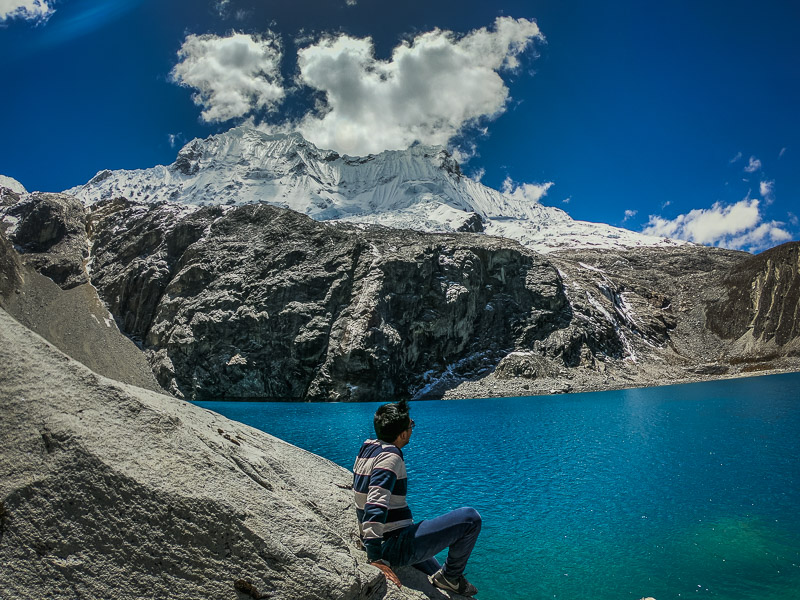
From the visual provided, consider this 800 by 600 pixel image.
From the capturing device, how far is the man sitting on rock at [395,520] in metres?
5.12

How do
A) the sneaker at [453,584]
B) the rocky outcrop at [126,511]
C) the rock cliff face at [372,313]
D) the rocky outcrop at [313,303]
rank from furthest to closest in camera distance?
the rock cliff face at [372,313] → the rocky outcrop at [313,303] → the sneaker at [453,584] → the rocky outcrop at [126,511]

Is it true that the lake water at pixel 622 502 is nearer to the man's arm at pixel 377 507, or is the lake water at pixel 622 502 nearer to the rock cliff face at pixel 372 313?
the man's arm at pixel 377 507

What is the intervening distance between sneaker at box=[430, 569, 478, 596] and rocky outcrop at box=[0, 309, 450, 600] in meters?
1.33

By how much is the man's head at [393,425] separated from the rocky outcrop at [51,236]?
113 m

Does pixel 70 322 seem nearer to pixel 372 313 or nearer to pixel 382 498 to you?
pixel 372 313

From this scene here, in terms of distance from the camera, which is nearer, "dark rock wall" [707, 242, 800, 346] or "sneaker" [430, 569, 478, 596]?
"sneaker" [430, 569, 478, 596]

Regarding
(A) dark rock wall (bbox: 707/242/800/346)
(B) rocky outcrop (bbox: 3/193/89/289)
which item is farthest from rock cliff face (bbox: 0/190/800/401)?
(B) rocky outcrop (bbox: 3/193/89/289)

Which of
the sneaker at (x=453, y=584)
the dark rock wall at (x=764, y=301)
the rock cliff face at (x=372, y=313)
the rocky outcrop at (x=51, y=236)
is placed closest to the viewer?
the sneaker at (x=453, y=584)

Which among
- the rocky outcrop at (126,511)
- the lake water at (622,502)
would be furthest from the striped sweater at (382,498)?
the lake water at (622,502)

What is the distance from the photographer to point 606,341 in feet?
330

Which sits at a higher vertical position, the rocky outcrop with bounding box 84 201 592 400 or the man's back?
the rocky outcrop with bounding box 84 201 592 400

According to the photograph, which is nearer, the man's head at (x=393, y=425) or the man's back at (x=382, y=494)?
the man's back at (x=382, y=494)

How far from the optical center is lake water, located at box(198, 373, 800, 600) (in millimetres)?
10297

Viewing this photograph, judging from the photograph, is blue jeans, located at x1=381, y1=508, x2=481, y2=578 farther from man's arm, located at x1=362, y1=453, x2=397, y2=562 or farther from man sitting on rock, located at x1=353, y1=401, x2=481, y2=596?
man's arm, located at x1=362, y1=453, x2=397, y2=562
